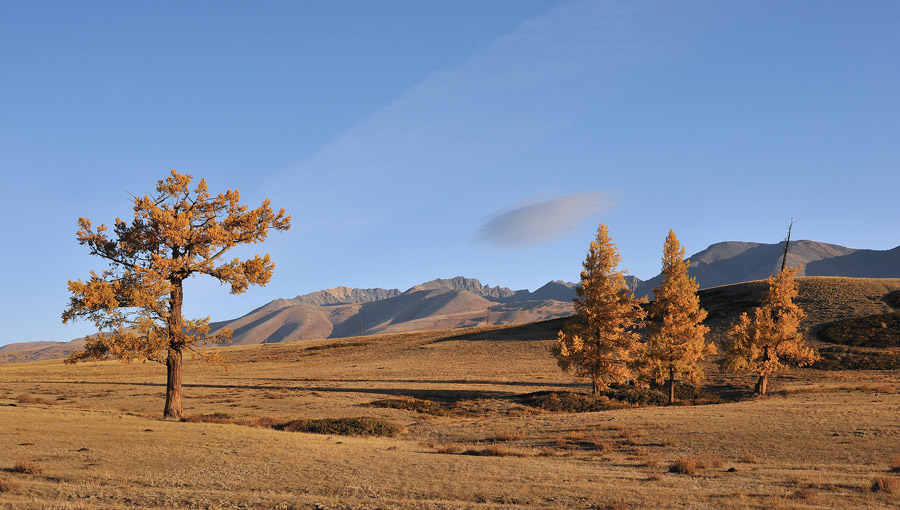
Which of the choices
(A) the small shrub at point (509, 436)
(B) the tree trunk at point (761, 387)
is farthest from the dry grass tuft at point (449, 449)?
(B) the tree trunk at point (761, 387)

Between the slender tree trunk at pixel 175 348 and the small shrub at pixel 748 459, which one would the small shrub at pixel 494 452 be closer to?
the small shrub at pixel 748 459

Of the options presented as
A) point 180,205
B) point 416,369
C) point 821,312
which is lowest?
point 416,369

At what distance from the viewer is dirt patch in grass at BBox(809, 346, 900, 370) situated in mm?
60312

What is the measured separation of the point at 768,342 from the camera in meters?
50.8

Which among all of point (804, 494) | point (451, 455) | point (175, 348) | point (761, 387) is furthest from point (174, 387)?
point (761, 387)

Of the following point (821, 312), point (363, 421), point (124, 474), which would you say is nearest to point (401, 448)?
point (363, 421)

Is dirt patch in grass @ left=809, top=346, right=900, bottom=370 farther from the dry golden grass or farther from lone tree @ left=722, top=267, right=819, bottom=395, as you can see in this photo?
the dry golden grass

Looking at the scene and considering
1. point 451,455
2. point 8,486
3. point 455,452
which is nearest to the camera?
point 8,486

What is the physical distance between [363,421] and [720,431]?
56.9 ft

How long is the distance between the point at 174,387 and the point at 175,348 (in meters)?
2.29

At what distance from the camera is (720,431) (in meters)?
26.5

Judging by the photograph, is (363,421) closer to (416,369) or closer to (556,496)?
(556,496)

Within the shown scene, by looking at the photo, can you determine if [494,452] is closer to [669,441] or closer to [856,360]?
[669,441]

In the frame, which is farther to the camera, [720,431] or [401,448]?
[720,431]
